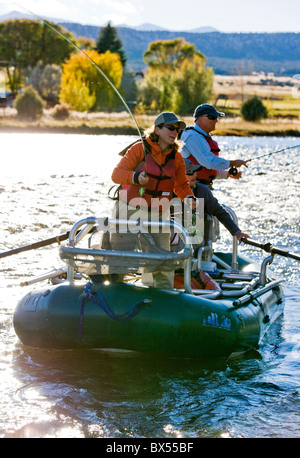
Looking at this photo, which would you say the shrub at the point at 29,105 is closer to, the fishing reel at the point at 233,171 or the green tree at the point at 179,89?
the green tree at the point at 179,89

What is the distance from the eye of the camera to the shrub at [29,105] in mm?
55594

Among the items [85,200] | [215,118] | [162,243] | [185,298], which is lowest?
[85,200]

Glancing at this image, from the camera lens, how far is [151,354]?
604 centimetres

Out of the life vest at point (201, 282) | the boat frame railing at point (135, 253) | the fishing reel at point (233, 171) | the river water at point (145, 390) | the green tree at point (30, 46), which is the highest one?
the green tree at point (30, 46)

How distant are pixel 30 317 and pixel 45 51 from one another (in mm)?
76644

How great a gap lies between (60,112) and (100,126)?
6.06m

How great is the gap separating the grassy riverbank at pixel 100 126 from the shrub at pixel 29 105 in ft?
2.16

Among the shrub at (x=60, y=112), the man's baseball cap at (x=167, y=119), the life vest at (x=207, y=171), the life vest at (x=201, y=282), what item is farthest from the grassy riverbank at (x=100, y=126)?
the man's baseball cap at (x=167, y=119)

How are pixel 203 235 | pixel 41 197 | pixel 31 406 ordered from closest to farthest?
1. pixel 31 406
2. pixel 203 235
3. pixel 41 197

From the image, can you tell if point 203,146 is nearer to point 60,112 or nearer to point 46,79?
point 60,112

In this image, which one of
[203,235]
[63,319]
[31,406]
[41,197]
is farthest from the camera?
[41,197]

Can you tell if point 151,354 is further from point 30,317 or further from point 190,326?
point 30,317

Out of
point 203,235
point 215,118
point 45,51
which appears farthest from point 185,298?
point 45,51

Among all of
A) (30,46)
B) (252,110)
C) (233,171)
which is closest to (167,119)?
(233,171)
